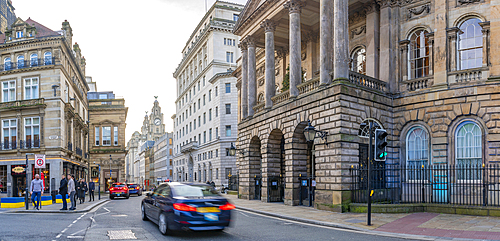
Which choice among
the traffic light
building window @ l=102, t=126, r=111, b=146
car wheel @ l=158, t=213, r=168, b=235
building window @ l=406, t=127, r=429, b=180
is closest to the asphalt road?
car wheel @ l=158, t=213, r=168, b=235

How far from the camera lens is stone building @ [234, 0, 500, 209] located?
1891cm

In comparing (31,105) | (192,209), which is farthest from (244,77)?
(192,209)

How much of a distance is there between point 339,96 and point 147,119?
7380 inches

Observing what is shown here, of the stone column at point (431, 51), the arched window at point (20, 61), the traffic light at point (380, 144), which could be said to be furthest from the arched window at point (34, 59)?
the traffic light at point (380, 144)

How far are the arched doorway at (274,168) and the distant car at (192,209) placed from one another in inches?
570

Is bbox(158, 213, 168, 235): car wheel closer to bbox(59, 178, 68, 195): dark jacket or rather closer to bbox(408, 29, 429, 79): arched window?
bbox(59, 178, 68, 195): dark jacket

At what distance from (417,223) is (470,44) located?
1017 cm

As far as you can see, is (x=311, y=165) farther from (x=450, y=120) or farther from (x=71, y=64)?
(x=71, y=64)

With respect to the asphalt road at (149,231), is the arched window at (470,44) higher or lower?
higher

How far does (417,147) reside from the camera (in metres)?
21.0

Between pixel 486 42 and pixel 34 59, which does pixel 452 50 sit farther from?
pixel 34 59

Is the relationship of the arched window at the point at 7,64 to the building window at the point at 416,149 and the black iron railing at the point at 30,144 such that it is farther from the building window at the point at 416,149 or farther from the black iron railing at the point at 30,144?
the building window at the point at 416,149

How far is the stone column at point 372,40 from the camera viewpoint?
22672 millimetres

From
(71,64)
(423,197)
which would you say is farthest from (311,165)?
(71,64)
